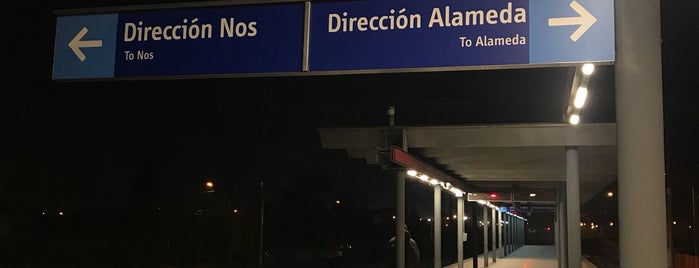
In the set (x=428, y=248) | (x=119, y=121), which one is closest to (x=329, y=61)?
(x=428, y=248)

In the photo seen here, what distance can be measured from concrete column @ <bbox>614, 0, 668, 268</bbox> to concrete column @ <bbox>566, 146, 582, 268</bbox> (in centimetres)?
865

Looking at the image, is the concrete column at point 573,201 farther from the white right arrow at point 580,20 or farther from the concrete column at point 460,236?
the concrete column at point 460,236

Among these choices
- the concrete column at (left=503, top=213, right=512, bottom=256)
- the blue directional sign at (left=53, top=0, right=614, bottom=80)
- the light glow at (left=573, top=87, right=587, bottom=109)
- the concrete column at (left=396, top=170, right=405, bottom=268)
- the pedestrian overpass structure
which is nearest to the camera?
the blue directional sign at (left=53, top=0, right=614, bottom=80)

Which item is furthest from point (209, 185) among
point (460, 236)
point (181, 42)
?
point (181, 42)

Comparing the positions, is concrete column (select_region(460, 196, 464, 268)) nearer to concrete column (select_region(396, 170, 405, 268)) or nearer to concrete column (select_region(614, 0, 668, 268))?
concrete column (select_region(396, 170, 405, 268))

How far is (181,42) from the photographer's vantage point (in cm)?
578

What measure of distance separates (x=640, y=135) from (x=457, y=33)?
1550mm

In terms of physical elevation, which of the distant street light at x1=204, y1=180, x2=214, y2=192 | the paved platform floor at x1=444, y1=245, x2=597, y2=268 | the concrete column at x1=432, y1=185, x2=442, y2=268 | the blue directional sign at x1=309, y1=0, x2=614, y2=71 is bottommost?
the paved platform floor at x1=444, y1=245, x2=597, y2=268

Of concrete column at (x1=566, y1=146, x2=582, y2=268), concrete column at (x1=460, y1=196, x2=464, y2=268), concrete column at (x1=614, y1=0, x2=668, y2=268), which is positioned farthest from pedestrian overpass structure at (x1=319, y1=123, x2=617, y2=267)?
concrete column at (x1=614, y1=0, x2=668, y2=268)

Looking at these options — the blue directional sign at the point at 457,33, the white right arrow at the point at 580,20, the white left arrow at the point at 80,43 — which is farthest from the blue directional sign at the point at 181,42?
the white right arrow at the point at 580,20

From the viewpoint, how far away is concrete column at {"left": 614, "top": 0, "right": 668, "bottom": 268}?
3.86 metres

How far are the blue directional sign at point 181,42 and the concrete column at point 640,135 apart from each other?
235 cm

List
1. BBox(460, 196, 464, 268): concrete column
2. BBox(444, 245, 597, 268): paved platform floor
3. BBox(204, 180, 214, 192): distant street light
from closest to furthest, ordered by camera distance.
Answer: BBox(460, 196, 464, 268): concrete column < BBox(444, 245, 597, 268): paved platform floor < BBox(204, 180, 214, 192): distant street light

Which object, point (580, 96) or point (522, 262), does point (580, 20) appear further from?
point (522, 262)
